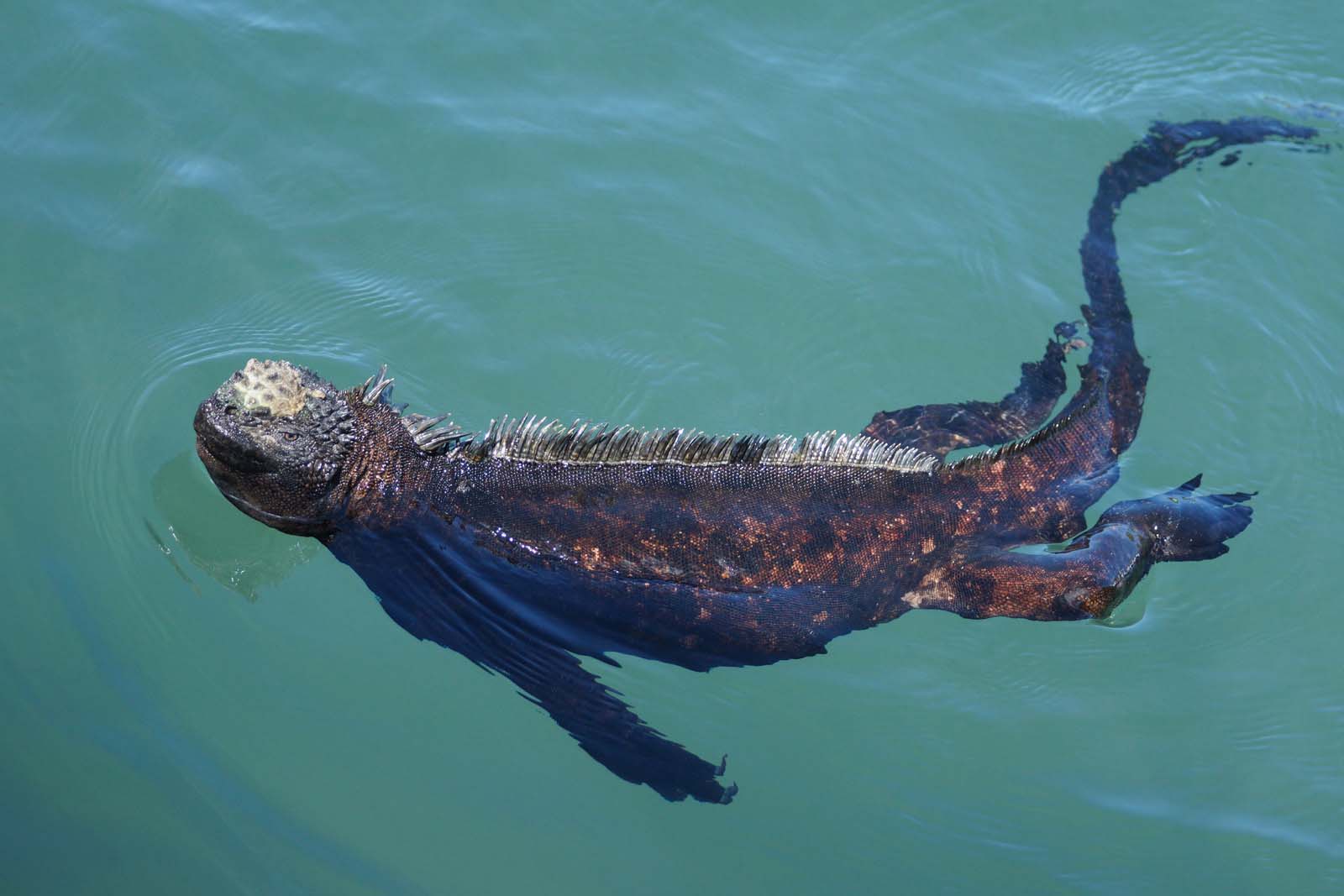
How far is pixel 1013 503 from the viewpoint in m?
5.98

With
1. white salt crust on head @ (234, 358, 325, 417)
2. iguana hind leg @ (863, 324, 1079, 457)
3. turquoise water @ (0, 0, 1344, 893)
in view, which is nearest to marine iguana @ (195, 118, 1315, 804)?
white salt crust on head @ (234, 358, 325, 417)

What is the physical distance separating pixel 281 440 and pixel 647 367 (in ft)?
7.75

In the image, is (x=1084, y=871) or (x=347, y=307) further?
(x=347, y=307)

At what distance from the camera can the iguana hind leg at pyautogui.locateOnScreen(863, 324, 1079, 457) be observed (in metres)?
6.55

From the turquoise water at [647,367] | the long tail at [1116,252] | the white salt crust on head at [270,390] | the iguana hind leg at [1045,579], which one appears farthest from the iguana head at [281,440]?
the long tail at [1116,252]

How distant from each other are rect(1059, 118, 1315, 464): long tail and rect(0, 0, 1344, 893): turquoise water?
0.71ft

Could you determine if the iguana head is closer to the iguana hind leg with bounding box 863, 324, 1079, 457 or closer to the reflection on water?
the reflection on water

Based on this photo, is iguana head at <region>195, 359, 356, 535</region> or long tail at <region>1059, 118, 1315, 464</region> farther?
long tail at <region>1059, 118, 1315, 464</region>

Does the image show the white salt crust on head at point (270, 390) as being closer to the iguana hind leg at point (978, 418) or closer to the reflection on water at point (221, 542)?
the reflection on water at point (221, 542)

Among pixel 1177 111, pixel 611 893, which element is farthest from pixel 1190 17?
pixel 611 893

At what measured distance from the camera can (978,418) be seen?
672cm

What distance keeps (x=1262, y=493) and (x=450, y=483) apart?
4.65 metres

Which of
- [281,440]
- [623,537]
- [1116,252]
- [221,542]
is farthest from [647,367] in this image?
[1116,252]

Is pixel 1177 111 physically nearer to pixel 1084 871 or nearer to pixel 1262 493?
pixel 1262 493
